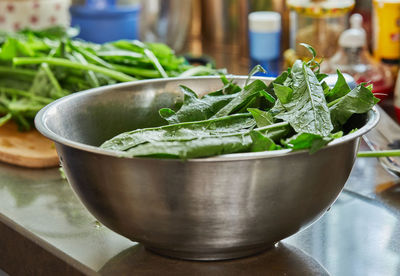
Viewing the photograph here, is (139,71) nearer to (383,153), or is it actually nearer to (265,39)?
(383,153)

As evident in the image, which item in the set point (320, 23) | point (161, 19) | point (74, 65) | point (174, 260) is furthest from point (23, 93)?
point (161, 19)

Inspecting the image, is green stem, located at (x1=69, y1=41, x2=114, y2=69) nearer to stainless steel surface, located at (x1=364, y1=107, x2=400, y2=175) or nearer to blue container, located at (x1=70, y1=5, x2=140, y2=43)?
stainless steel surface, located at (x1=364, y1=107, x2=400, y2=175)

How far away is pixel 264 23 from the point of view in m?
2.38

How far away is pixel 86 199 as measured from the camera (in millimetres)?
872

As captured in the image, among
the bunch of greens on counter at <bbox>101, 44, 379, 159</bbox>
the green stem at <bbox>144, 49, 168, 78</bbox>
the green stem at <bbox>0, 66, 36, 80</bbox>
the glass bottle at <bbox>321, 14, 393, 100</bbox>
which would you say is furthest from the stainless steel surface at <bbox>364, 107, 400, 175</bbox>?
the green stem at <bbox>0, 66, 36, 80</bbox>

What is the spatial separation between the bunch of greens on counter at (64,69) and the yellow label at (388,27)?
2.29 feet

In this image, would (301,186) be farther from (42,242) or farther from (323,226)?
(42,242)

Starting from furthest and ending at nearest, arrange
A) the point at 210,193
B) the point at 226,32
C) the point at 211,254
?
the point at 226,32
the point at 211,254
the point at 210,193

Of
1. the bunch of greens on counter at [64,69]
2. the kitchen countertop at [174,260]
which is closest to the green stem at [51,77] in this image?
the bunch of greens on counter at [64,69]

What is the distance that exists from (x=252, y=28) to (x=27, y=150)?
123cm

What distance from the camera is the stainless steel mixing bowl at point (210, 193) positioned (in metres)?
0.77

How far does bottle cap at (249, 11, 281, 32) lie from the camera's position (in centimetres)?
Answer: 238

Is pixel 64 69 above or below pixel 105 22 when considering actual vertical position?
above

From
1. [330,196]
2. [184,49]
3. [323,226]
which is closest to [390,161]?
[323,226]
